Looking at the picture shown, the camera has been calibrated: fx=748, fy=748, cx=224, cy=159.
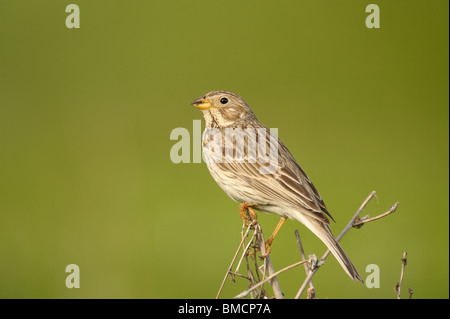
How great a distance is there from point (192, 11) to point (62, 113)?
3847 millimetres

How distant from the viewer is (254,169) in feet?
17.2

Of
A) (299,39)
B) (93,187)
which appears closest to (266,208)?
(93,187)

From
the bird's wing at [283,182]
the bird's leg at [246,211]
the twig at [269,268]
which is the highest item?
the bird's wing at [283,182]

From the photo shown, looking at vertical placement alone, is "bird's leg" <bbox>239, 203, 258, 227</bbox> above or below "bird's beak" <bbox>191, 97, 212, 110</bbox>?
below

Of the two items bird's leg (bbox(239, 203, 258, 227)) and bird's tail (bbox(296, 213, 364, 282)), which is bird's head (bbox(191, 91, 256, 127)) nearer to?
bird's leg (bbox(239, 203, 258, 227))

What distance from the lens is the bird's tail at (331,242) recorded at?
4418 millimetres

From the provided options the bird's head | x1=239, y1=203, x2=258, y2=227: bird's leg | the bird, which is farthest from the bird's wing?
the bird's head

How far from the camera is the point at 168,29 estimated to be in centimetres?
1353

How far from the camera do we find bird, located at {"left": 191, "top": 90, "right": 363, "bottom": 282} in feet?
16.2

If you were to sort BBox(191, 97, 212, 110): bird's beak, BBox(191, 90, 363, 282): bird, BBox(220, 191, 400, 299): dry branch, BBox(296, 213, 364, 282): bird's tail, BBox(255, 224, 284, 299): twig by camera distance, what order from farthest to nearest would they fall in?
BBox(191, 97, 212, 110): bird's beak
BBox(191, 90, 363, 282): bird
BBox(296, 213, 364, 282): bird's tail
BBox(255, 224, 284, 299): twig
BBox(220, 191, 400, 299): dry branch

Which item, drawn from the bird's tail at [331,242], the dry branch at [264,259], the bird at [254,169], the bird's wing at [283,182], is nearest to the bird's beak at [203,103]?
the bird at [254,169]

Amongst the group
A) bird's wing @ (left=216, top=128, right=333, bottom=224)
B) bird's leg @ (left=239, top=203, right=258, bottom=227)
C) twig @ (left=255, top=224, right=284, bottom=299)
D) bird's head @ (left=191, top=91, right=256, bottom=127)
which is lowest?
twig @ (left=255, top=224, right=284, bottom=299)

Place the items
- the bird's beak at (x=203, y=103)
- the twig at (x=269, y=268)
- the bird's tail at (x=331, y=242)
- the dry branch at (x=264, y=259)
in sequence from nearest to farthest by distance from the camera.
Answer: the dry branch at (x=264, y=259) < the twig at (x=269, y=268) < the bird's tail at (x=331, y=242) < the bird's beak at (x=203, y=103)

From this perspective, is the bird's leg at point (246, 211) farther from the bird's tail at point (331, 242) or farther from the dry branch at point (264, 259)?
the dry branch at point (264, 259)
